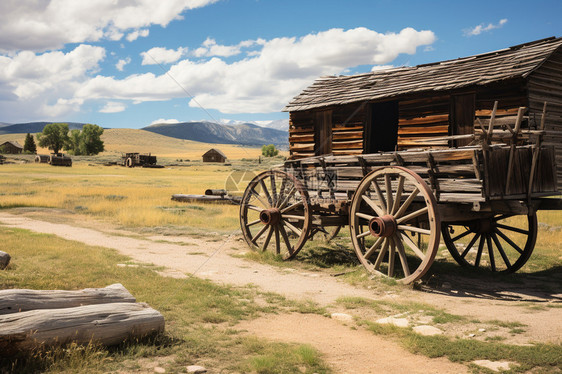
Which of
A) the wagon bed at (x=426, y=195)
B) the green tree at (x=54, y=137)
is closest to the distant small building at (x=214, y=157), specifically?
the green tree at (x=54, y=137)

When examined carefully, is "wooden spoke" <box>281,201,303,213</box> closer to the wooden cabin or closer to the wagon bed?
the wagon bed

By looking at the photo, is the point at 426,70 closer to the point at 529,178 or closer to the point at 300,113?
the point at 300,113

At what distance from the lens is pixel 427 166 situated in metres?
8.45

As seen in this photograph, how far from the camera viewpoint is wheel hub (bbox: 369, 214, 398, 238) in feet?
27.2

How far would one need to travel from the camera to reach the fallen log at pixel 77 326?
4.20 m

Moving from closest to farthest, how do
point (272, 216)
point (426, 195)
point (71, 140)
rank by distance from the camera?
1. point (426, 195)
2. point (272, 216)
3. point (71, 140)

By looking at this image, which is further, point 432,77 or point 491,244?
point 432,77

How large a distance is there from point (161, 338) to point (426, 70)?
10.2m

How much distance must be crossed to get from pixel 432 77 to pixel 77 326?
10003mm

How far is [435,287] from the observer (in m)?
8.41

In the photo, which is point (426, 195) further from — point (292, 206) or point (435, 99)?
point (435, 99)

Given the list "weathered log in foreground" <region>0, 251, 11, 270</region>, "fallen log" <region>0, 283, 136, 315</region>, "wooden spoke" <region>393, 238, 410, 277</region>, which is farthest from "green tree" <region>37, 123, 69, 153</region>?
"fallen log" <region>0, 283, 136, 315</region>

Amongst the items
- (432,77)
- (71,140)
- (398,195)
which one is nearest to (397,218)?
(398,195)

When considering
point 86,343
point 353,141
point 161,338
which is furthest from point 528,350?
point 353,141
